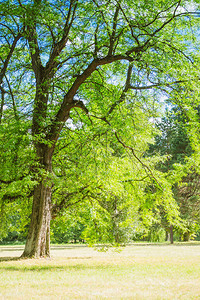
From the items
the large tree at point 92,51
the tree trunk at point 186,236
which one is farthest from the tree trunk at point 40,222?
the tree trunk at point 186,236

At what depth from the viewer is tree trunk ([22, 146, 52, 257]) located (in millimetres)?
11211

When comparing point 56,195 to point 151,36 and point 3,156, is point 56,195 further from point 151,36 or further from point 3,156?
point 151,36

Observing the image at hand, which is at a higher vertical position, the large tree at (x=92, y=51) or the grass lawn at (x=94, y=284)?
the large tree at (x=92, y=51)

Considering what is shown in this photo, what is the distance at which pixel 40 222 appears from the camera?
37.1ft

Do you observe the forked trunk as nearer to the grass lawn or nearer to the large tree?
the large tree

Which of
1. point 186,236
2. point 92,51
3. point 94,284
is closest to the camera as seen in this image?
point 94,284

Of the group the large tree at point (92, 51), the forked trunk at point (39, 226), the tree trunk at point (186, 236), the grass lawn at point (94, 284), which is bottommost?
the grass lawn at point (94, 284)

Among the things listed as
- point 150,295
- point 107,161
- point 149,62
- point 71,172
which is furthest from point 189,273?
point 149,62

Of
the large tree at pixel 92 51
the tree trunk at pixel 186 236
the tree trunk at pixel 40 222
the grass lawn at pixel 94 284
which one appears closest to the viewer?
the grass lawn at pixel 94 284

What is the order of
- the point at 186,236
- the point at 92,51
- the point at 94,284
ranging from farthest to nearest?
the point at 186,236 < the point at 92,51 < the point at 94,284

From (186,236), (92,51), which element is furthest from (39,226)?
(186,236)

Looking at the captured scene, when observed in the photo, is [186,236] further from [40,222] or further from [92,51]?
[92,51]

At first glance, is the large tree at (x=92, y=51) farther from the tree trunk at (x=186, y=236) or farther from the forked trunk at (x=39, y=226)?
the tree trunk at (x=186, y=236)

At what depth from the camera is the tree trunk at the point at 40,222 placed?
11211 mm
